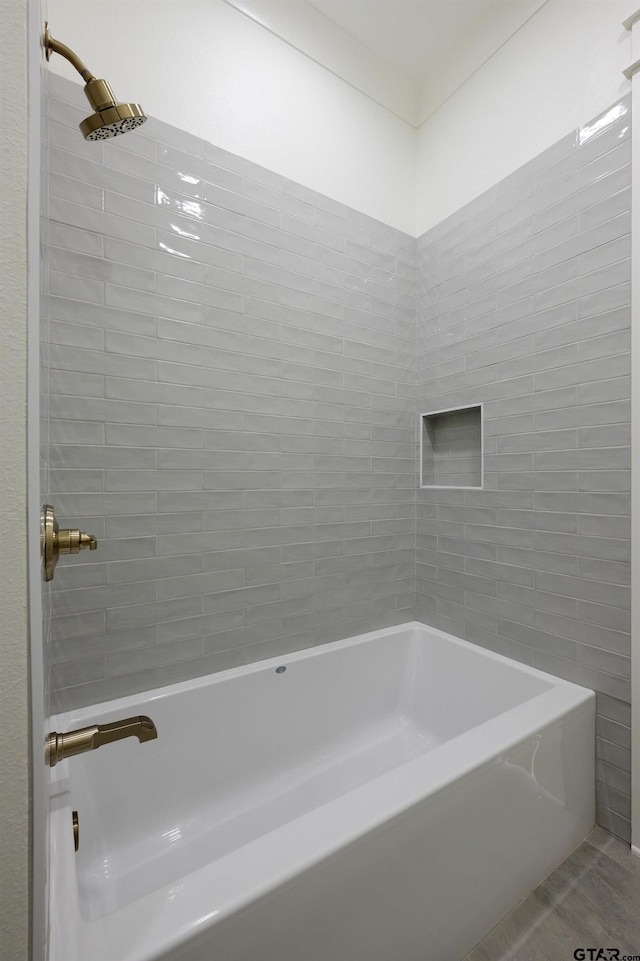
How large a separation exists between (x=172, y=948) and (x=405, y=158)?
282 cm

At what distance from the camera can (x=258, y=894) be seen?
2.33 ft

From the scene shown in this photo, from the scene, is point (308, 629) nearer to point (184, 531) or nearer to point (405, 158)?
point (184, 531)

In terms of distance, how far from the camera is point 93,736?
0.75 m

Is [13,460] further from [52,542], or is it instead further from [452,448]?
[452,448]

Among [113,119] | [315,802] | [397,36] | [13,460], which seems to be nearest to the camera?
[13,460]

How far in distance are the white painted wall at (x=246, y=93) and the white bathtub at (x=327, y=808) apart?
6.60 ft

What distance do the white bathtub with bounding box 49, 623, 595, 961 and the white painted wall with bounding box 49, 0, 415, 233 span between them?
6.60 ft

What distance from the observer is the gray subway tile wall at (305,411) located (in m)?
1.33

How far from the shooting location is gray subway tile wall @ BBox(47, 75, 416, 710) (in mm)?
1305

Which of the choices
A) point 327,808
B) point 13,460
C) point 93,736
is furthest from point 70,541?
point 327,808

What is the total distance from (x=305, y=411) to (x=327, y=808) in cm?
132

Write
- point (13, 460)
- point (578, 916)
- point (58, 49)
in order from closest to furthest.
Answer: point (13, 460), point (58, 49), point (578, 916)

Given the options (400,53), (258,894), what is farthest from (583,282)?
(258,894)

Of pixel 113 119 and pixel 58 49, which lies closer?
pixel 58 49
